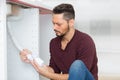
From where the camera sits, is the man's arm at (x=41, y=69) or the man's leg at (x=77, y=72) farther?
the man's arm at (x=41, y=69)

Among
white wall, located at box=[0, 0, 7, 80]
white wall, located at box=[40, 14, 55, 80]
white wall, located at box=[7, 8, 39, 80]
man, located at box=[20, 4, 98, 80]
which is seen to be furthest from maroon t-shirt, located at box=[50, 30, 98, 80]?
white wall, located at box=[0, 0, 7, 80]

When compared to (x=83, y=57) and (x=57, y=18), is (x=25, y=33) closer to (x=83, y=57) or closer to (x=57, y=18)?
(x=57, y=18)

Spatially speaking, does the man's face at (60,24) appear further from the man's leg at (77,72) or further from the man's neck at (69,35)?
the man's leg at (77,72)

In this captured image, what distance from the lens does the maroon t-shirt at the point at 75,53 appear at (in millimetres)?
1202

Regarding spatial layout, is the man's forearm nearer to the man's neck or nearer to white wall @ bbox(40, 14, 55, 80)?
the man's neck

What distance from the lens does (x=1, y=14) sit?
959 millimetres

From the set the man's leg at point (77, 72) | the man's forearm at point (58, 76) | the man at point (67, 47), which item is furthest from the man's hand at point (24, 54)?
the man's leg at point (77, 72)

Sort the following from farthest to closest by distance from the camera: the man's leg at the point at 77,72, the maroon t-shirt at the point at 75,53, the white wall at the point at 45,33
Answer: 1. the white wall at the point at 45,33
2. the maroon t-shirt at the point at 75,53
3. the man's leg at the point at 77,72

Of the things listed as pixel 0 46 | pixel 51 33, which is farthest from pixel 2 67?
pixel 51 33

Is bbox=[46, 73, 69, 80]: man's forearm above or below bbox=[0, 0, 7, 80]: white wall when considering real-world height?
below

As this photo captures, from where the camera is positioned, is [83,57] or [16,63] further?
[16,63]

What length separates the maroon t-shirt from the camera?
1202mm

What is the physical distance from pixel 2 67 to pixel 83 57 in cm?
39

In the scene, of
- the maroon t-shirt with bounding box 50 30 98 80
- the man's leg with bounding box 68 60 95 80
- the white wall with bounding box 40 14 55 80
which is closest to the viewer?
the man's leg with bounding box 68 60 95 80
